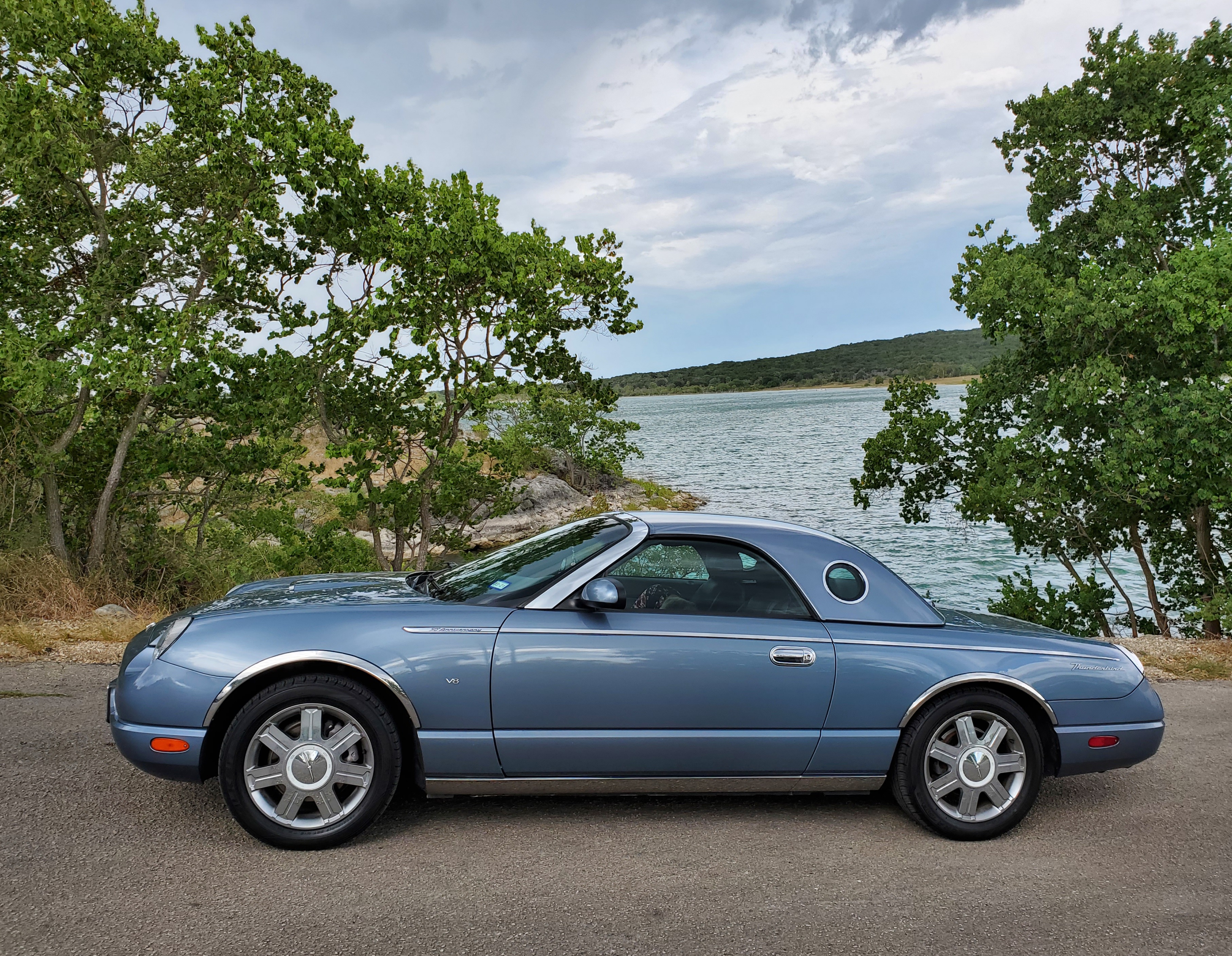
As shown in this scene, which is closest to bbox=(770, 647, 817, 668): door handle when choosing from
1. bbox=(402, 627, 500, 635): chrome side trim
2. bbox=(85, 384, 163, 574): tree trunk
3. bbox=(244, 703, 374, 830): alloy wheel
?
bbox=(402, 627, 500, 635): chrome side trim

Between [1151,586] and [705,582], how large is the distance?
631 inches

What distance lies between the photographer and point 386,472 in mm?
15000

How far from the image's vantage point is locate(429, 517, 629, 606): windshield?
13.9 feet

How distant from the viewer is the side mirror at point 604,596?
3.91 meters

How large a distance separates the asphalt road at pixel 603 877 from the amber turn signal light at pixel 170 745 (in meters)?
0.41

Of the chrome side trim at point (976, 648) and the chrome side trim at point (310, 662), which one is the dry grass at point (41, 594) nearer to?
the chrome side trim at point (310, 662)

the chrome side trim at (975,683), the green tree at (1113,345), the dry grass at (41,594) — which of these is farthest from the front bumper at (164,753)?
the green tree at (1113,345)

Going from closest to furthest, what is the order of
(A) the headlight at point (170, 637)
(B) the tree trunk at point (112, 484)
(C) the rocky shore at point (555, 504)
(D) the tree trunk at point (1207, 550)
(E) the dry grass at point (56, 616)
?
(A) the headlight at point (170, 637), (E) the dry grass at point (56, 616), (B) the tree trunk at point (112, 484), (D) the tree trunk at point (1207, 550), (C) the rocky shore at point (555, 504)

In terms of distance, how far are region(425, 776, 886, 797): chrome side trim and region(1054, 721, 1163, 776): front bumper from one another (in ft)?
2.99

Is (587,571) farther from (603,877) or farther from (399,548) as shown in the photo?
(399,548)

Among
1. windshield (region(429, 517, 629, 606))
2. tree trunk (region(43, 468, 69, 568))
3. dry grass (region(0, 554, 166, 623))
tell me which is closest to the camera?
windshield (region(429, 517, 629, 606))

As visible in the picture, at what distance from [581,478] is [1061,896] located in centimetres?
3419

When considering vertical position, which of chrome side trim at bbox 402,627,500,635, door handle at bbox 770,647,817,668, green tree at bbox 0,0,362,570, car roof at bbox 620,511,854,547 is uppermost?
green tree at bbox 0,0,362,570

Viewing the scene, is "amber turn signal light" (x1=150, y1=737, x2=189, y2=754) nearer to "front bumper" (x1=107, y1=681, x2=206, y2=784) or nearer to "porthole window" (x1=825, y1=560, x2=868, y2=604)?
"front bumper" (x1=107, y1=681, x2=206, y2=784)
